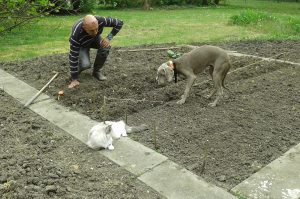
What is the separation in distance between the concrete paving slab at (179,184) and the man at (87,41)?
3158 millimetres

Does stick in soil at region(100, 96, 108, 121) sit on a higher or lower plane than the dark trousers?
lower

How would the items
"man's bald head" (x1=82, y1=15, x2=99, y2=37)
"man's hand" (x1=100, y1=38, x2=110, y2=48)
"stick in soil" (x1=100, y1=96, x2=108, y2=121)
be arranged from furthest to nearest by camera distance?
1. "man's hand" (x1=100, y1=38, x2=110, y2=48)
2. "man's bald head" (x1=82, y1=15, x2=99, y2=37)
3. "stick in soil" (x1=100, y1=96, x2=108, y2=121)

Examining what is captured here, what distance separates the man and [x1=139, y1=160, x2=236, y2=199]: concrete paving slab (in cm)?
316

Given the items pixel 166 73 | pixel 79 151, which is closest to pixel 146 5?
pixel 166 73

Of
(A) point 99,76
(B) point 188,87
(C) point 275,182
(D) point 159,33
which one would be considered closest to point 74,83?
(A) point 99,76

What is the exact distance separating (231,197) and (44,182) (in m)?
1.84

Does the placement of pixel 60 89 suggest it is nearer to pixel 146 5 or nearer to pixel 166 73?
pixel 166 73

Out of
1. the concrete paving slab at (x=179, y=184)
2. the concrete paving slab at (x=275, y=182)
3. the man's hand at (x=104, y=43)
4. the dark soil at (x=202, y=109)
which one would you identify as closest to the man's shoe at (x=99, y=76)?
the dark soil at (x=202, y=109)

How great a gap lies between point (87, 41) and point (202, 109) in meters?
2.58

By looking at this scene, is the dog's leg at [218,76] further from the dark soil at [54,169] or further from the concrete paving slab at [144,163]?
the dark soil at [54,169]

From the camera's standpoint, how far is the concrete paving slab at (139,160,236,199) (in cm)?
365

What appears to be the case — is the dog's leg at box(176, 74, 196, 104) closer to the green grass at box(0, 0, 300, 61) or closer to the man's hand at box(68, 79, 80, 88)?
the man's hand at box(68, 79, 80, 88)

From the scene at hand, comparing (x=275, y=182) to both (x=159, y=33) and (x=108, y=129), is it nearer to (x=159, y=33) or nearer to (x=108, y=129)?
(x=108, y=129)

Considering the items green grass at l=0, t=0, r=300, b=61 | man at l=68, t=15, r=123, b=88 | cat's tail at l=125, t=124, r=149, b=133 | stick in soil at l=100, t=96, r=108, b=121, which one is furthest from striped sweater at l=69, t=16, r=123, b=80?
green grass at l=0, t=0, r=300, b=61
